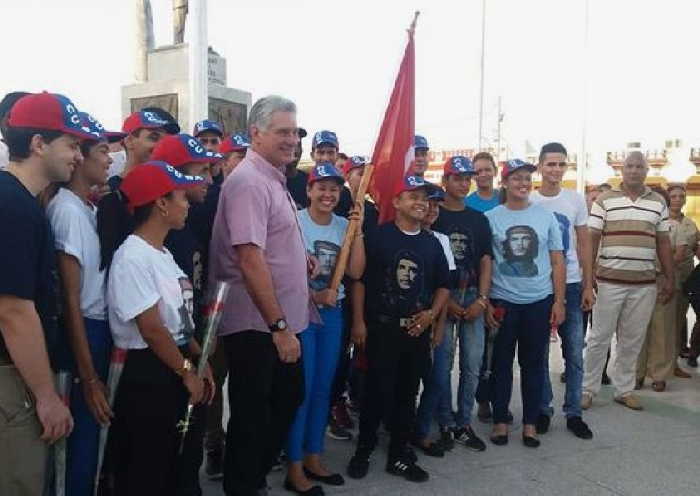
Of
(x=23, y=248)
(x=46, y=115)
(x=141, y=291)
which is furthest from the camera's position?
(x=141, y=291)

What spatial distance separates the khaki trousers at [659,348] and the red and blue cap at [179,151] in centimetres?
468

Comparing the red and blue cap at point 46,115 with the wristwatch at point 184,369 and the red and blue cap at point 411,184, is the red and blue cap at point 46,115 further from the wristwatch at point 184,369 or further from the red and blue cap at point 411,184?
the red and blue cap at point 411,184

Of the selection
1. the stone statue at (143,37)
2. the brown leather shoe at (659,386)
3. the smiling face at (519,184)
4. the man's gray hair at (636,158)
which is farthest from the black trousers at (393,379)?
the stone statue at (143,37)

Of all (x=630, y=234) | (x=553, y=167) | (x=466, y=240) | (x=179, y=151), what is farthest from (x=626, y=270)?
(x=179, y=151)

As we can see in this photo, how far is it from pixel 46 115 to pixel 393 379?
2.37 meters

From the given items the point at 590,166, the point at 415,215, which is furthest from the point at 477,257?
the point at 590,166

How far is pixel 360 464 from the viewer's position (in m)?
3.85

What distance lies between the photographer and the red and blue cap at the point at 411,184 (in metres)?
3.88

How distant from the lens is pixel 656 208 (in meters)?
5.39

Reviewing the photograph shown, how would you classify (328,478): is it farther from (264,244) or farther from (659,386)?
(659,386)

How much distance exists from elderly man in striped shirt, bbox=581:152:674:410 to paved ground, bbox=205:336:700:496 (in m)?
0.37

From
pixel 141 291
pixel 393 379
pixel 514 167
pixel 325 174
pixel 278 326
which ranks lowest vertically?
pixel 393 379

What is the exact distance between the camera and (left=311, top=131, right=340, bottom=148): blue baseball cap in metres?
5.16

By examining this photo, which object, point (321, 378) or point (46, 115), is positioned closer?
point (46, 115)
